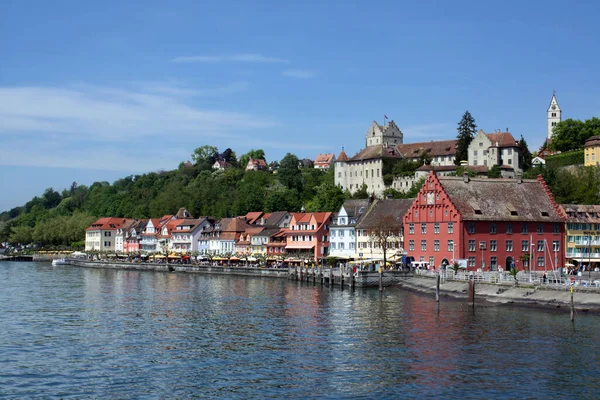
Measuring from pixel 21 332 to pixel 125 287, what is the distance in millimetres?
41482

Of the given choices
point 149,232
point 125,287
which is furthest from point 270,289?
point 149,232

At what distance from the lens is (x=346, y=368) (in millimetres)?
42156

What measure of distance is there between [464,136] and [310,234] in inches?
1983

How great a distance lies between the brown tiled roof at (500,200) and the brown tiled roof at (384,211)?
13.6m

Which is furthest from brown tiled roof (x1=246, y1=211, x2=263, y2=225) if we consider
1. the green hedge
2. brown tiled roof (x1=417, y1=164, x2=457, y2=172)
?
the green hedge

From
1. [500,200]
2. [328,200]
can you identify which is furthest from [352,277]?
[328,200]

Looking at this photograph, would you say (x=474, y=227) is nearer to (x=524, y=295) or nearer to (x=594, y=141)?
(x=524, y=295)

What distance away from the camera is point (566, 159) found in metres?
139

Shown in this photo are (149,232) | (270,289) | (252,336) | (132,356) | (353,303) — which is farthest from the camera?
(149,232)

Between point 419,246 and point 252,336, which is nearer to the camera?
point 252,336

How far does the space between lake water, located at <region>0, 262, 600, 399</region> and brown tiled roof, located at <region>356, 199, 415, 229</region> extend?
33282mm

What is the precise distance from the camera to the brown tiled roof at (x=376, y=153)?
16275 centimetres

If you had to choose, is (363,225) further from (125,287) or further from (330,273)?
(125,287)

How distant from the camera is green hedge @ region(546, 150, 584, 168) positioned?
448 feet
